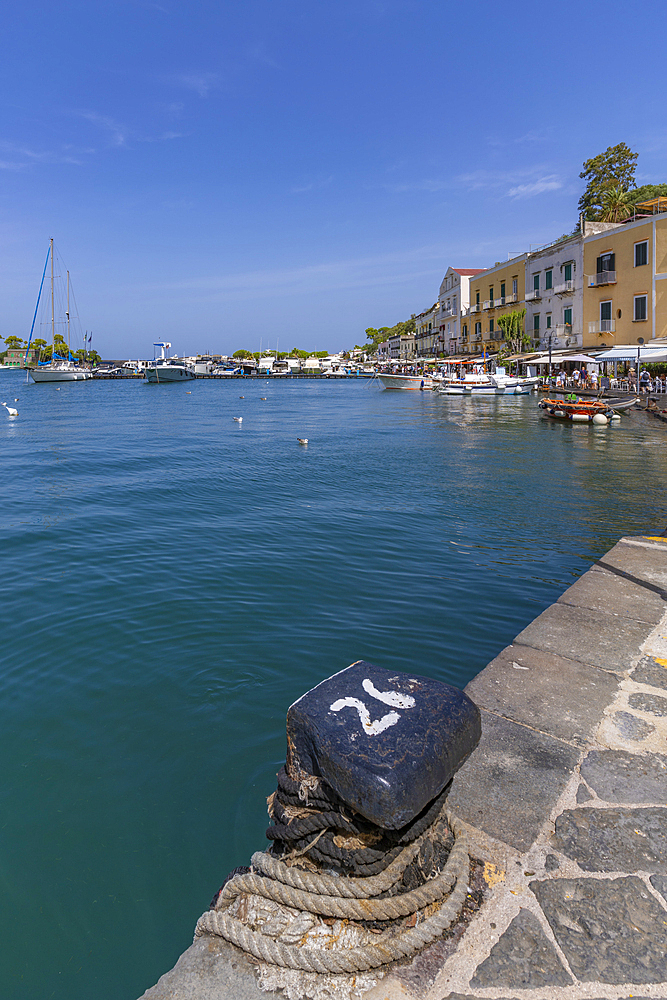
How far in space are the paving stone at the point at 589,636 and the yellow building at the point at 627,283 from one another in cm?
3857

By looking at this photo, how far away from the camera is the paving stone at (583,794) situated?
9.56 feet

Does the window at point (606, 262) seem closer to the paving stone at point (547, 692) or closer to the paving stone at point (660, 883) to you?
the paving stone at point (547, 692)

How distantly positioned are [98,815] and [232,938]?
2.57 metres

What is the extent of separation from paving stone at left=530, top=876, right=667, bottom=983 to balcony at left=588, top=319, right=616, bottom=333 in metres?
45.0

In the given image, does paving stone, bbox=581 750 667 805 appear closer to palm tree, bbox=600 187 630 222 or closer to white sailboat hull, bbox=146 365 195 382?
palm tree, bbox=600 187 630 222

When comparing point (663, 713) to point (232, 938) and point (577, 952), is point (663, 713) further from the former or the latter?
point (232, 938)

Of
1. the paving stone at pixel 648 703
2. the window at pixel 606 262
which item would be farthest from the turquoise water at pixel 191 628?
the window at pixel 606 262

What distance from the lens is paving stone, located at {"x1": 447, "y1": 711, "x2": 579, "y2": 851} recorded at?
275 cm

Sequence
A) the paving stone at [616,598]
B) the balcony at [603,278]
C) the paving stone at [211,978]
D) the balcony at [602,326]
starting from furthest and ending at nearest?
the balcony at [602,326] < the balcony at [603,278] < the paving stone at [616,598] < the paving stone at [211,978]

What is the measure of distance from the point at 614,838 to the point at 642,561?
445 centimetres

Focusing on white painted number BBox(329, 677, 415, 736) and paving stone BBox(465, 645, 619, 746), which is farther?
paving stone BBox(465, 645, 619, 746)

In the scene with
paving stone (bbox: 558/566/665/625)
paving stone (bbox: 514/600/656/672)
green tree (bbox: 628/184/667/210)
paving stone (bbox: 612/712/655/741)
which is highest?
green tree (bbox: 628/184/667/210)

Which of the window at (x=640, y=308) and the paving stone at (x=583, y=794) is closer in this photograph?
the paving stone at (x=583, y=794)

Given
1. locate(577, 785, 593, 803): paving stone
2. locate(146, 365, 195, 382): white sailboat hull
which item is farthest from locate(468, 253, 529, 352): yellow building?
locate(577, 785, 593, 803): paving stone
